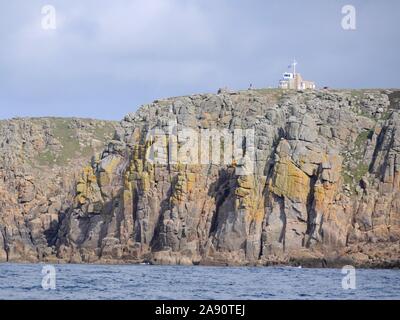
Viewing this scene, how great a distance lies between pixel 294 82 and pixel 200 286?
107 m

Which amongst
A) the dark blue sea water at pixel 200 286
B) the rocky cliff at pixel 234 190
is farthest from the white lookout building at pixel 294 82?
the dark blue sea water at pixel 200 286

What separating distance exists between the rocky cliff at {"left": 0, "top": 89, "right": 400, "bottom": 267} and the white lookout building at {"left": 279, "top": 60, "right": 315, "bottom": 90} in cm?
1204

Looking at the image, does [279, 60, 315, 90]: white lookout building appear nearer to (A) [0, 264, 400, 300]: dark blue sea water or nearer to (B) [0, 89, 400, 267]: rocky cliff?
(B) [0, 89, 400, 267]: rocky cliff

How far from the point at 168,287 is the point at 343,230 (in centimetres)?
5727

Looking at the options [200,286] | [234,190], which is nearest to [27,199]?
[234,190]

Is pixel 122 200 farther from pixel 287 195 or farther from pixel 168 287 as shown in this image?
pixel 168 287

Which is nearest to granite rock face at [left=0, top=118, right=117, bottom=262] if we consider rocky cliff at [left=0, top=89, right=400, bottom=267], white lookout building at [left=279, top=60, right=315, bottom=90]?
rocky cliff at [left=0, top=89, right=400, bottom=267]

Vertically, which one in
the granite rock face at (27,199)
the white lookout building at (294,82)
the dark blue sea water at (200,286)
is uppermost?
the white lookout building at (294,82)

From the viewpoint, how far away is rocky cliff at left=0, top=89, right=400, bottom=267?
131750mm

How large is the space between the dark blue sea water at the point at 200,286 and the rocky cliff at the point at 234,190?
29784 mm

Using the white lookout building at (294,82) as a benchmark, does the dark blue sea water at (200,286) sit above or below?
below

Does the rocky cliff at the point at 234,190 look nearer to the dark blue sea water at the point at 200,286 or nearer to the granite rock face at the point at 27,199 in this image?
the granite rock face at the point at 27,199

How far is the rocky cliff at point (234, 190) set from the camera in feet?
432
